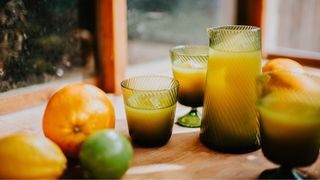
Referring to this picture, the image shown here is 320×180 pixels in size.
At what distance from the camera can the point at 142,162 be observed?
0.78m

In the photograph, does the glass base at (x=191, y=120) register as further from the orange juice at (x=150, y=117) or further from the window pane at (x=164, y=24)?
the window pane at (x=164, y=24)

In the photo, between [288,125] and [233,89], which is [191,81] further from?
[288,125]

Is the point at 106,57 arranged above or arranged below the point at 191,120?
above

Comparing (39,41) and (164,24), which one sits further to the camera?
(164,24)

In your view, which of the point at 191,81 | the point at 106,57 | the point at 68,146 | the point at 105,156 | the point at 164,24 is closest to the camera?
the point at 105,156

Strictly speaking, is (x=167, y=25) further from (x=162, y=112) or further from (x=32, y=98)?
(x=162, y=112)

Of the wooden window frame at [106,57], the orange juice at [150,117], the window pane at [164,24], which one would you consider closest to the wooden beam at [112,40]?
the wooden window frame at [106,57]

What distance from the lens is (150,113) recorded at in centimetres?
82

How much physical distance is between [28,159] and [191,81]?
0.42 meters

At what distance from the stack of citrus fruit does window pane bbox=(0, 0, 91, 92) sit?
0.37 meters

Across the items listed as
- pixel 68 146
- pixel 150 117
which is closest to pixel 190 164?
pixel 150 117

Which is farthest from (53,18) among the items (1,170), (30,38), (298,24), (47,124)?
(298,24)

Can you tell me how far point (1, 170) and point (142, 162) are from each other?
0.26m

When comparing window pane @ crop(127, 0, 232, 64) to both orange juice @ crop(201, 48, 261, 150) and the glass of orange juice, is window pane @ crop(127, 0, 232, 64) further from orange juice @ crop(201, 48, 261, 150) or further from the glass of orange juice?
orange juice @ crop(201, 48, 261, 150)
